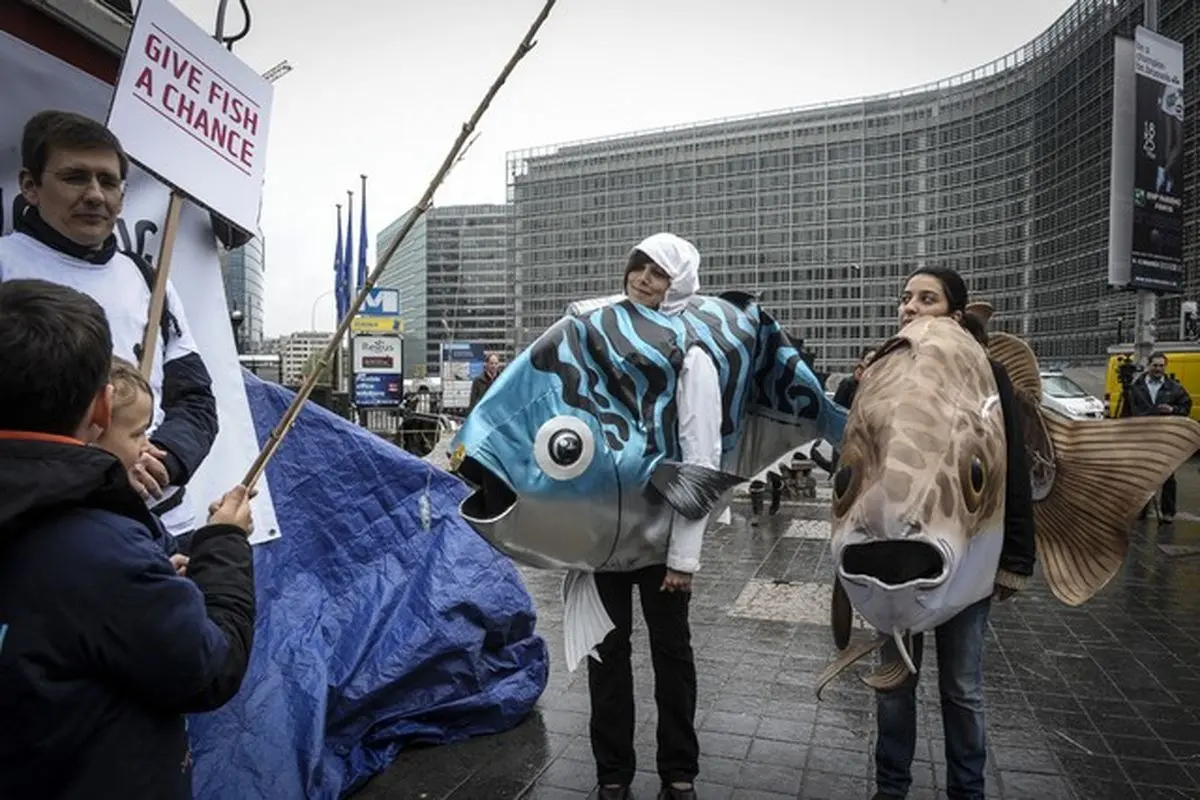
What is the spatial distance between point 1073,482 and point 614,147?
291 ft

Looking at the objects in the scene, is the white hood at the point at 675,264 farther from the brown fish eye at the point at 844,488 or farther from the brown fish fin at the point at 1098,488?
the brown fish fin at the point at 1098,488

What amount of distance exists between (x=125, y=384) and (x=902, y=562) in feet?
6.05

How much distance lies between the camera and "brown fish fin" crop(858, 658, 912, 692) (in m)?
2.45

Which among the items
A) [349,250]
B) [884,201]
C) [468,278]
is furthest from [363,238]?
[468,278]

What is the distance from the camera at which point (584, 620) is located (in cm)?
283

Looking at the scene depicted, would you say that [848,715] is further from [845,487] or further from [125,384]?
[125,384]

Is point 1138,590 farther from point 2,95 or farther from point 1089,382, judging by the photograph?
point 1089,382

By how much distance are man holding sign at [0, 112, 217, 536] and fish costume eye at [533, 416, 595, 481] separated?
93 cm

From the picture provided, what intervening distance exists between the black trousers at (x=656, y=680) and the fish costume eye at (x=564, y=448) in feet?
1.72

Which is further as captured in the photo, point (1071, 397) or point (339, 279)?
point (339, 279)

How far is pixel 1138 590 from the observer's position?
20.4 ft

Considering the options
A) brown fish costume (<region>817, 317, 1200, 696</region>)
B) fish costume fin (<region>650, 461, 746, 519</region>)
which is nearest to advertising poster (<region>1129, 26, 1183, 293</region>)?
brown fish costume (<region>817, 317, 1200, 696</region>)

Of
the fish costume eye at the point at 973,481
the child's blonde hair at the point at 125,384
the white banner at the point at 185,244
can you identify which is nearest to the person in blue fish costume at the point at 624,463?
the fish costume eye at the point at 973,481

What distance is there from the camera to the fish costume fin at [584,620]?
2.81 meters
